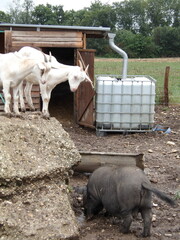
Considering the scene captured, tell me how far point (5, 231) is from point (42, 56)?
11.1 ft

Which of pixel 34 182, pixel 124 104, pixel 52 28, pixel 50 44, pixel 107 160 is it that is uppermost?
pixel 52 28

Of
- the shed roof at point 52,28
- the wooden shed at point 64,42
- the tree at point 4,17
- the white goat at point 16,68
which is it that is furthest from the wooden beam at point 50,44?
the tree at point 4,17

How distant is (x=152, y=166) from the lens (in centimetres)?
1008

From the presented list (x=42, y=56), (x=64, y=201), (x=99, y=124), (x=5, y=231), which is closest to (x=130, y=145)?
(x=99, y=124)

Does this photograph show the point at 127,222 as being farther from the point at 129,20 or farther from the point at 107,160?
the point at 129,20

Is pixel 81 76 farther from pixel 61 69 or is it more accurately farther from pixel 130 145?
pixel 130 145

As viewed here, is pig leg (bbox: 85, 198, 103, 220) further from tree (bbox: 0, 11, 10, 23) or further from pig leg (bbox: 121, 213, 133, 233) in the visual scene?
tree (bbox: 0, 11, 10, 23)

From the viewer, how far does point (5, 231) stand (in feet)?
18.2

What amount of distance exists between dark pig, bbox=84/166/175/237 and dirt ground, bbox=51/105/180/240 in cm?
28

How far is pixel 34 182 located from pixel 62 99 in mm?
11611

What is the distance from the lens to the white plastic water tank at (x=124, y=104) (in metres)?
13.3

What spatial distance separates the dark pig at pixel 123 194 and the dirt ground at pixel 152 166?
10.9 inches

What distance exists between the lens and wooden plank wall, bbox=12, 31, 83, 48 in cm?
1390

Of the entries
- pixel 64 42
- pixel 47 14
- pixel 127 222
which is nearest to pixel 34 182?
pixel 127 222
